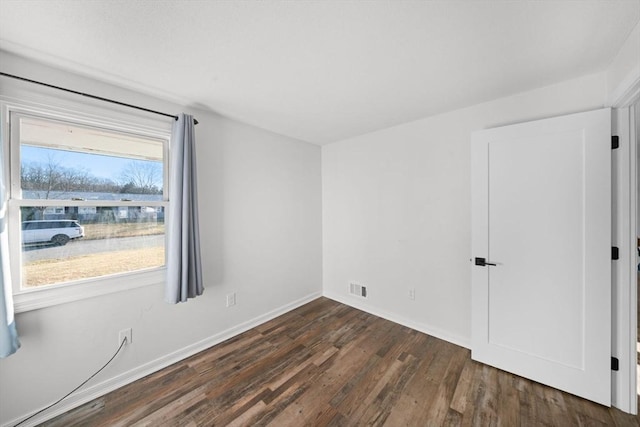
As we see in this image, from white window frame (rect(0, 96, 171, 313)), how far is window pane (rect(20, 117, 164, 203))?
0.05 meters

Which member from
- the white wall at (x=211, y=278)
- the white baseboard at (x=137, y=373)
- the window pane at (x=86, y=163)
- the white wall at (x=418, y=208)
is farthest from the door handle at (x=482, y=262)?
the window pane at (x=86, y=163)

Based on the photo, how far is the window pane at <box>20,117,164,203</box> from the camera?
1.61m

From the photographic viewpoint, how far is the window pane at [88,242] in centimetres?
160

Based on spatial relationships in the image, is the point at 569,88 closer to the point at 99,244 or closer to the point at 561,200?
the point at 561,200

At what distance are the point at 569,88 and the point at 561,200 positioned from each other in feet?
3.01

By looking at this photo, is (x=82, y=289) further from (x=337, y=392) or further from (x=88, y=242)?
(x=337, y=392)

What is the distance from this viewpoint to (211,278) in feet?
8.02

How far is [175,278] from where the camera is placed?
6.57 feet

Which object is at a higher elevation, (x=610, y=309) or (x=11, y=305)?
(x=11, y=305)

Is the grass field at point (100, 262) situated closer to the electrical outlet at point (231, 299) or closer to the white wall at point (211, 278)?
the white wall at point (211, 278)

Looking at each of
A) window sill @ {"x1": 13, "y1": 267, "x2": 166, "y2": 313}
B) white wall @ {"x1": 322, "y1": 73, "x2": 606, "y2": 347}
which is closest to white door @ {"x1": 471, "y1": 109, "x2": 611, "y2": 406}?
white wall @ {"x1": 322, "y1": 73, "x2": 606, "y2": 347}

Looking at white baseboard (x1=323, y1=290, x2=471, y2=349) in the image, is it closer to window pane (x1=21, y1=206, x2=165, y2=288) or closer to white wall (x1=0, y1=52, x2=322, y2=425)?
white wall (x1=0, y1=52, x2=322, y2=425)

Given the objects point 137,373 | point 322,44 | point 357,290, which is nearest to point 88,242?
point 137,373

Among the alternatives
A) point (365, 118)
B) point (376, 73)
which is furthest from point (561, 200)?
point (365, 118)
